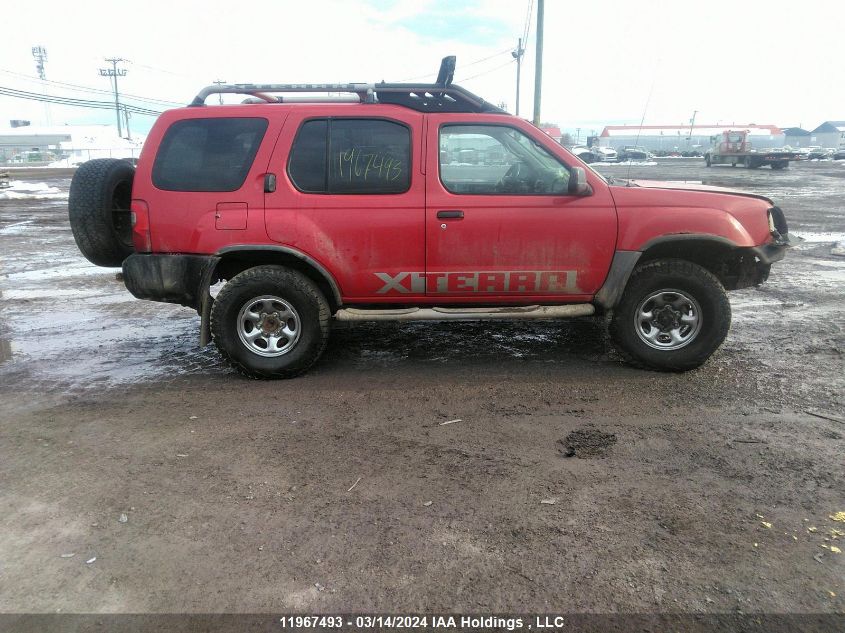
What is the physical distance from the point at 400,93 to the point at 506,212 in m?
1.29

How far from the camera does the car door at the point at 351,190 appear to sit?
4.64 m

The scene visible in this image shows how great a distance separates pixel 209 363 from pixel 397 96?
2.74 meters

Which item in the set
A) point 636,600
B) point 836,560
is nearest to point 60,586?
point 636,600

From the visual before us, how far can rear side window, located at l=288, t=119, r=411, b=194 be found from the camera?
4672mm

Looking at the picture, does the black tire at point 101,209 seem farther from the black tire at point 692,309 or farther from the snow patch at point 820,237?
the snow patch at point 820,237

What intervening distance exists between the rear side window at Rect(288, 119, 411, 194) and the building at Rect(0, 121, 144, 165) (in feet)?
208

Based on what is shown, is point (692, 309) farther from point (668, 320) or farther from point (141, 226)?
point (141, 226)

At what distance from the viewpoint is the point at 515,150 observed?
471 cm

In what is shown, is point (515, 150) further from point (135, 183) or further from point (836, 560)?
point (836, 560)

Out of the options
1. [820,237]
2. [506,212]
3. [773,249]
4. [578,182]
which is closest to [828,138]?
[820,237]

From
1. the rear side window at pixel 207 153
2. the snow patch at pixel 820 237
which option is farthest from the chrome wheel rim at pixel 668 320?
the snow patch at pixel 820 237

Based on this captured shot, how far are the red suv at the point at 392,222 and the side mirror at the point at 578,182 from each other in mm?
20

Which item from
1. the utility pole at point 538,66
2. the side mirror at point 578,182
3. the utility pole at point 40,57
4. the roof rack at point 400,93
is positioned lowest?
the side mirror at point 578,182

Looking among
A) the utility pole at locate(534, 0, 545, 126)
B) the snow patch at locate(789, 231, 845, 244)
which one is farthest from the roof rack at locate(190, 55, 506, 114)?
the utility pole at locate(534, 0, 545, 126)
